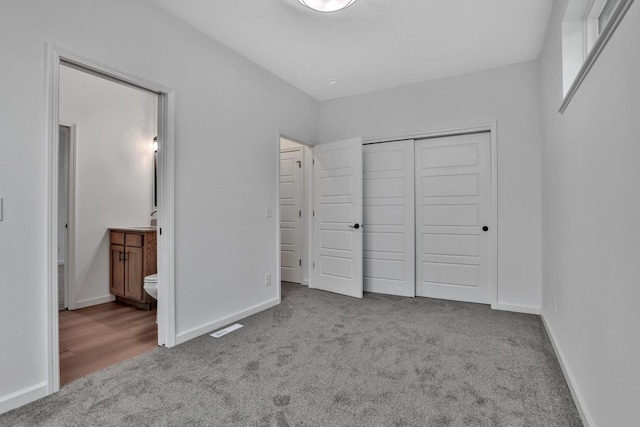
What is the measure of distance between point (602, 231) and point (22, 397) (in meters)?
2.99

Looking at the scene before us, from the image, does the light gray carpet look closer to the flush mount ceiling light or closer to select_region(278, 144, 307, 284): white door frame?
select_region(278, 144, 307, 284): white door frame

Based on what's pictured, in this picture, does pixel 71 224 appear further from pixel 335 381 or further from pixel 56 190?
pixel 335 381

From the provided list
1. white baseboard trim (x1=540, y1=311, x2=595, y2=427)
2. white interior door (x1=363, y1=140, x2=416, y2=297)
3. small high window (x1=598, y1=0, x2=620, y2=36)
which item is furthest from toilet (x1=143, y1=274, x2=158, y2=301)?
small high window (x1=598, y1=0, x2=620, y2=36)

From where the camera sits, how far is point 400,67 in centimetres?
367

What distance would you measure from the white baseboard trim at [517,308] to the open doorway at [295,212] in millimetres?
2376

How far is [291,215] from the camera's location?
5.05 m

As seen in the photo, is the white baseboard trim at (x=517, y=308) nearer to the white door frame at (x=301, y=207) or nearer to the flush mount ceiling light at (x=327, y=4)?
the white door frame at (x=301, y=207)

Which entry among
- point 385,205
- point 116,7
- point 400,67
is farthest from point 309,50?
point 385,205

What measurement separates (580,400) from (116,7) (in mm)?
3663

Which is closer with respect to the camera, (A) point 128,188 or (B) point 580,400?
(B) point 580,400

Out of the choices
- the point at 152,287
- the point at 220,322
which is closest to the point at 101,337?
the point at 152,287

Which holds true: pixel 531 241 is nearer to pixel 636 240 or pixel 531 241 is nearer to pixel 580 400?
pixel 580 400

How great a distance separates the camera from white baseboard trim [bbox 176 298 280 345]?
2.75 m

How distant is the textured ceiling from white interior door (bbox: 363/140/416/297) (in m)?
0.94
